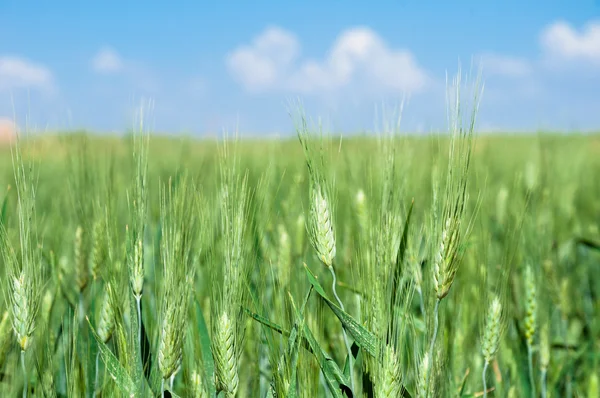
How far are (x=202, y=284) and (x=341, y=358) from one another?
411mm

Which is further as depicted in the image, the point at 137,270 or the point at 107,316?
the point at 107,316

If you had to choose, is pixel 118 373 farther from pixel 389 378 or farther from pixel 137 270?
pixel 389 378

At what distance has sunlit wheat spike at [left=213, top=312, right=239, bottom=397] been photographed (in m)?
0.76

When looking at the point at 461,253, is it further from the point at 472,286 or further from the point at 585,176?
the point at 585,176

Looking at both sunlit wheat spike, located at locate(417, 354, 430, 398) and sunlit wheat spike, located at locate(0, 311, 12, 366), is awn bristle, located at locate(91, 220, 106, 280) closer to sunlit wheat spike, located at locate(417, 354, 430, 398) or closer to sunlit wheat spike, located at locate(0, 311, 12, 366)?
sunlit wheat spike, located at locate(0, 311, 12, 366)

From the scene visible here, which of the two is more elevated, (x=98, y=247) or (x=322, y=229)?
(x=322, y=229)

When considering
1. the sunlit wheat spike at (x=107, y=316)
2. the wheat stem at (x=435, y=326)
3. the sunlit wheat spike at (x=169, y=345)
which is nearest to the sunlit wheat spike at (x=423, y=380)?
the wheat stem at (x=435, y=326)

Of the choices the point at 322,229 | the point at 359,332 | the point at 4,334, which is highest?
the point at 322,229

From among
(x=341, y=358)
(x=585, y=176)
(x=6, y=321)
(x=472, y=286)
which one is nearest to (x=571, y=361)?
(x=472, y=286)

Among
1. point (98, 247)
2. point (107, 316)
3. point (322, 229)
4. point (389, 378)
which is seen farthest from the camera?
point (98, 247)

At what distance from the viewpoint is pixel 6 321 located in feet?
3.28

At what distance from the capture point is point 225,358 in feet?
2.48

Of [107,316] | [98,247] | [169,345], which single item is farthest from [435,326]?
[98,247]

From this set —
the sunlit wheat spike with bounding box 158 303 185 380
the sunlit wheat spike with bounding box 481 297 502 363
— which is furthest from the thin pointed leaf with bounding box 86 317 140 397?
the sunlit wheat spike with bounding box 481 297 502 363
